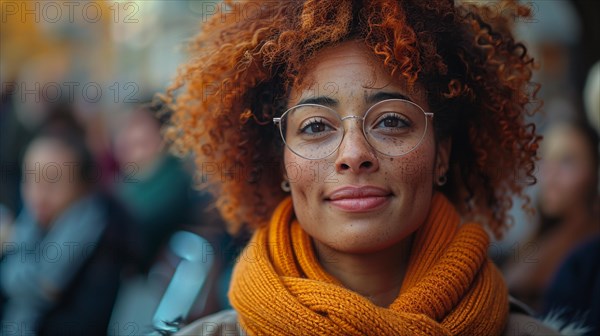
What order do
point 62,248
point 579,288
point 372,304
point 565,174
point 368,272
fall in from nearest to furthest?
point 372,304 → point 368,272 → point 579,288 → point 62,248 → point 565,174

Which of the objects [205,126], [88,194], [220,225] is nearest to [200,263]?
[220,225]

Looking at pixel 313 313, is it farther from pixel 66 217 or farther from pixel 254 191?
pixel 66 217

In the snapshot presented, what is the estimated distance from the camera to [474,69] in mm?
2291

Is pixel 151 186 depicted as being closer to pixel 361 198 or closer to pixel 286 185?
pixel 286 185

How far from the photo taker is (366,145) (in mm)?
1982

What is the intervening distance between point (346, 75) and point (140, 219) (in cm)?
213

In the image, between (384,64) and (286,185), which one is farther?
(286,185)

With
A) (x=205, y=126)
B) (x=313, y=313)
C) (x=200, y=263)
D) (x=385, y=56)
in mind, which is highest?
(x=385, y=56)

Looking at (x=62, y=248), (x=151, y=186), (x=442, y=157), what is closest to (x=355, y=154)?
(x=442, y=157)

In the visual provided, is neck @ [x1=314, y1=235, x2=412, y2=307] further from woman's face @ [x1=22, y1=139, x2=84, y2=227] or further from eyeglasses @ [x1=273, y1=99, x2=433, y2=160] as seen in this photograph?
woman's face @ [x1=22, y1=139, x2=84, y2=227]

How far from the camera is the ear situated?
2205 millimetres

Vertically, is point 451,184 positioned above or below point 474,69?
below

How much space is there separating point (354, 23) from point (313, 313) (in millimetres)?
869

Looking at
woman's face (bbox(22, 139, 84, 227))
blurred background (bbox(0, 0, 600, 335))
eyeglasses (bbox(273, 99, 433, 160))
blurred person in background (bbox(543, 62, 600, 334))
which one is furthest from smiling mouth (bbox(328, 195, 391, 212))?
woman's face (bbox(22, 139, 84, 227))
